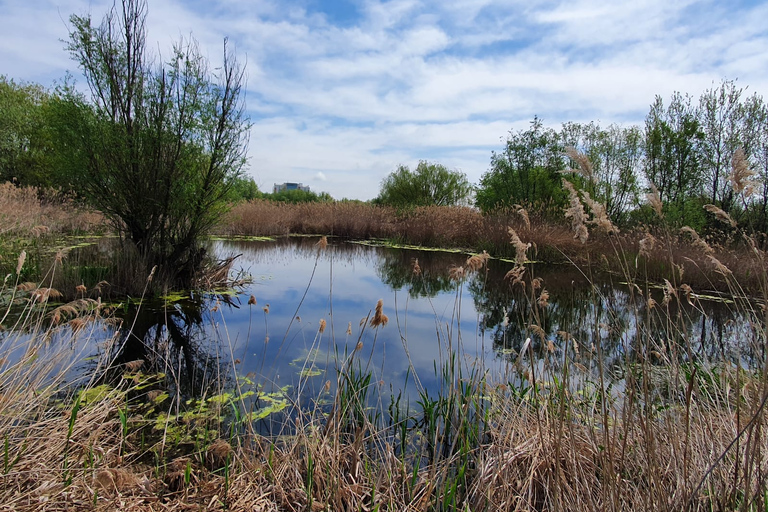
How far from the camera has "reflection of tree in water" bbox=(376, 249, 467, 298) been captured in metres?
8.45

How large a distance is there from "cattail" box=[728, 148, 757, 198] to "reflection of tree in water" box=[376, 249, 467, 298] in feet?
14.9

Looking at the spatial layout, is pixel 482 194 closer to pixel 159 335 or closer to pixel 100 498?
pixel 159 335

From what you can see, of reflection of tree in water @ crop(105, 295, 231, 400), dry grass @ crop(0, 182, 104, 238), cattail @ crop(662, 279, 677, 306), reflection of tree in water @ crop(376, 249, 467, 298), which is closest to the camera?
cattail @ crop(662, 279, 677, 306)

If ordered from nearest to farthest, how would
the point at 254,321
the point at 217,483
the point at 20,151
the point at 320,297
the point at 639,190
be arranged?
the point at 217,483 < the point at 254,321 < the point at 320,297 < the point at 639,190 < the point at 20,151

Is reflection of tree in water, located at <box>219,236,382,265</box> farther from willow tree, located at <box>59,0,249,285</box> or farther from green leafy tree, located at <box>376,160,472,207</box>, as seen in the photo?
green leafy tree, located at <box>376,160,472,207</box>

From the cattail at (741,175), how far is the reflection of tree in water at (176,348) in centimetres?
312

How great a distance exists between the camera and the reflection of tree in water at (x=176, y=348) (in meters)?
3.75

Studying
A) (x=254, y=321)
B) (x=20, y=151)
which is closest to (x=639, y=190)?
(x=254, y=321)

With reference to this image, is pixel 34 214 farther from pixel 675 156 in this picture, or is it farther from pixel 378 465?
pixel 675 156

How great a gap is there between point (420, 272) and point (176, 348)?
531cm

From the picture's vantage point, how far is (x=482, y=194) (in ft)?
79.7

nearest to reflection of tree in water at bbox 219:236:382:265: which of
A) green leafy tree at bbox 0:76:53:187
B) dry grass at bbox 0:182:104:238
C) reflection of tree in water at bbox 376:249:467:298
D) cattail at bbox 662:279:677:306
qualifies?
reflection of tree in water at bbox 376:249:467:298

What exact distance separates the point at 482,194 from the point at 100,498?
23828mm

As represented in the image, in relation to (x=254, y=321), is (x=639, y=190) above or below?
above
